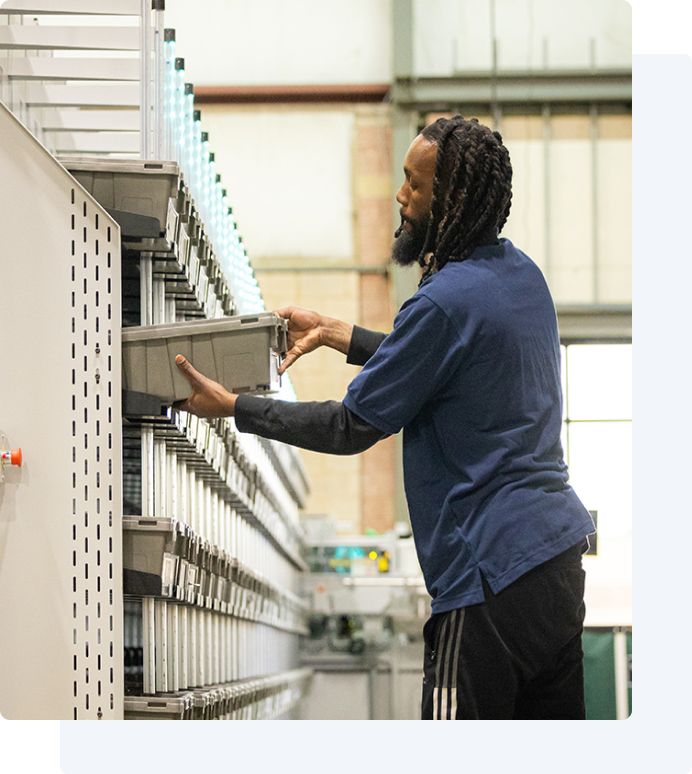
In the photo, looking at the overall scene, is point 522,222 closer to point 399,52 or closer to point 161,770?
point 399,52

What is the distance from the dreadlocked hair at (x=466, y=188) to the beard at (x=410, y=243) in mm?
59

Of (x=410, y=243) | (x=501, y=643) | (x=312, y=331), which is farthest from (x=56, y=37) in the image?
(x=501, y=643)

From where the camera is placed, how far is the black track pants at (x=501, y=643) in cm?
165

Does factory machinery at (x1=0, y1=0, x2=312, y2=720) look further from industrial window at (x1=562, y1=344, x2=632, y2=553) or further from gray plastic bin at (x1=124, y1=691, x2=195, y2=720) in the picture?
industrial window at (x1=562, y1=344, x2=632, y2=553)

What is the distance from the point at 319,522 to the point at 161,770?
22.4 feet

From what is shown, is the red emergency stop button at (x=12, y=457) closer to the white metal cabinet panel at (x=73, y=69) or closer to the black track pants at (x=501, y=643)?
the black track pants at (x=501, y=643)

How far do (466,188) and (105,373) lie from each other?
773 mm

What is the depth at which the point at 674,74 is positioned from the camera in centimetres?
259

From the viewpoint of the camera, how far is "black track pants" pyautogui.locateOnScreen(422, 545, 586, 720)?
165cm

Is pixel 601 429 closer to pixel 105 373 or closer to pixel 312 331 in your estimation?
pixel 312 331

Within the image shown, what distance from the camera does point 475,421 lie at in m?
1.73

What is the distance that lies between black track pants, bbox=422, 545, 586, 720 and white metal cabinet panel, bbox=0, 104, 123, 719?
25.7 inches

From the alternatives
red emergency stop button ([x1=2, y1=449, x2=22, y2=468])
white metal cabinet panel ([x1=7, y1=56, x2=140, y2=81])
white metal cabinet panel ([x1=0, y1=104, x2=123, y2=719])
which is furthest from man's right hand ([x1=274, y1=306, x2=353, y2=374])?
white metal cabinet panel ([x1=7, y1=56, x2=140, y2=81])

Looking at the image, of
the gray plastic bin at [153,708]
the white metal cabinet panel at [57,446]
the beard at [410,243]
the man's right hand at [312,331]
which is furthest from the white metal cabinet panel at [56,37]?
the gray plastic bin at [153,708]
